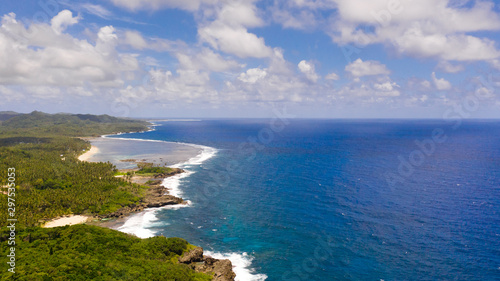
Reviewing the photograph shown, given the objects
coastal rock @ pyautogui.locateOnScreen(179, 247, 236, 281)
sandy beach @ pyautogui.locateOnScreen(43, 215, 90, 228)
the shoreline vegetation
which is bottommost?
sandy beach @ pyautogui.locateOnScreen(43, 215, 90, 228)

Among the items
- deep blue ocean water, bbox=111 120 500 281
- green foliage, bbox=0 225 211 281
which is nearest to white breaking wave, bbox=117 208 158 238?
deep blue ocean water, bbox=111 120 500 281

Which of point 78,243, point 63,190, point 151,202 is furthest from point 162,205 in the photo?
point 78,243

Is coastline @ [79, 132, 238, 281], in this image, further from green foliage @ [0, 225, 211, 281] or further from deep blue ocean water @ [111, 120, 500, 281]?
deep blue ocean water @ [111, 120, 500, 281]

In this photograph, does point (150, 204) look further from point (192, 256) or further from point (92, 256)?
point (92, 256)

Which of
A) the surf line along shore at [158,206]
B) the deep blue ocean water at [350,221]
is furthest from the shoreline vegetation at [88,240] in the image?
the deep blue ocean water at [350,221]

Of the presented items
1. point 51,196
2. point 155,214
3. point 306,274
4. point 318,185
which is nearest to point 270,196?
point 318,185

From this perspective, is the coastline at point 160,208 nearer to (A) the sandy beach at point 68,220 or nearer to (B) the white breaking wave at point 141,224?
(B) the white breaking wave at point 141,224
